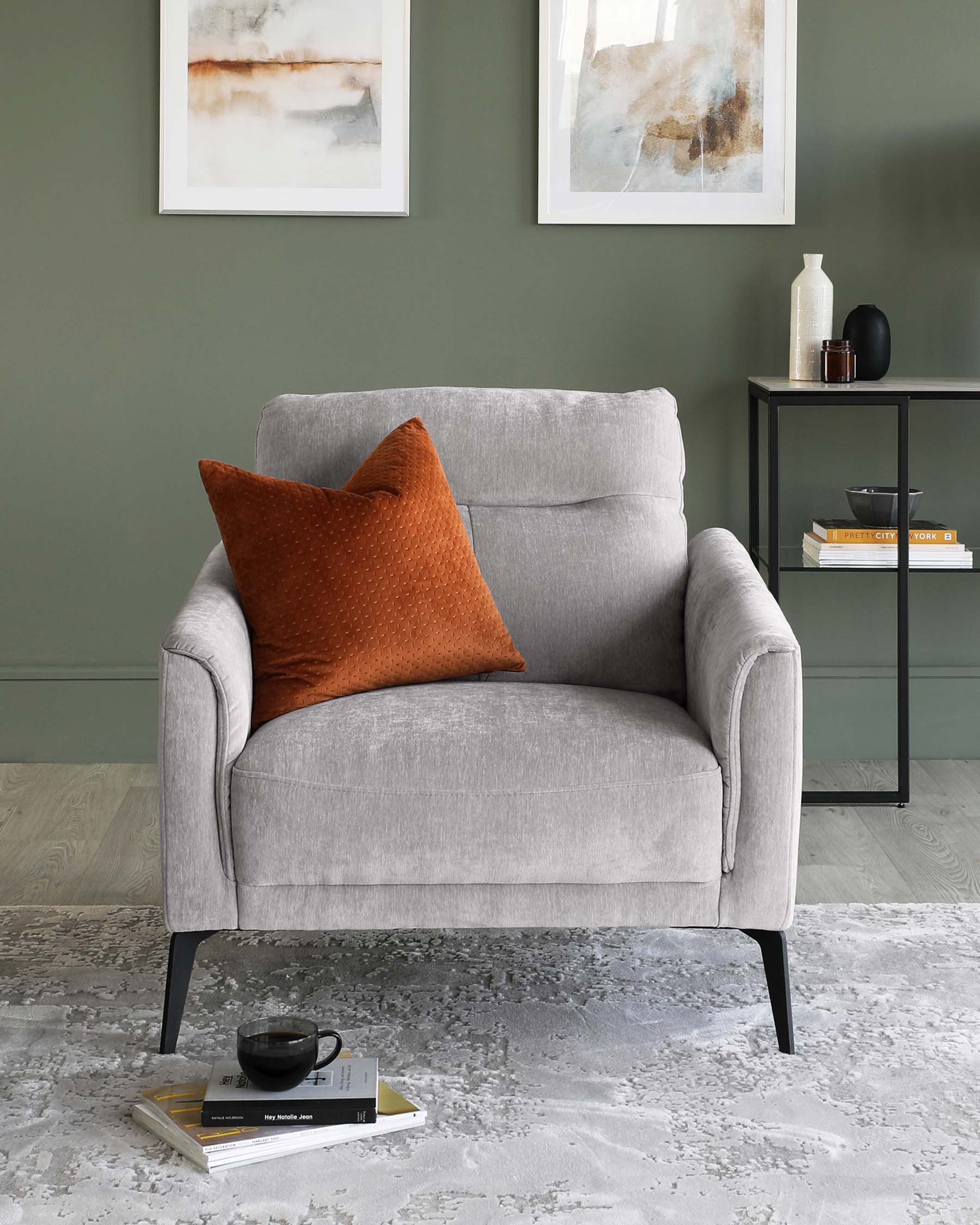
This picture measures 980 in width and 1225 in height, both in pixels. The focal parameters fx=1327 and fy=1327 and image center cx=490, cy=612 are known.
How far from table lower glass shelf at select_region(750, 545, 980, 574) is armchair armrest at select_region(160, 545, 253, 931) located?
159 cm

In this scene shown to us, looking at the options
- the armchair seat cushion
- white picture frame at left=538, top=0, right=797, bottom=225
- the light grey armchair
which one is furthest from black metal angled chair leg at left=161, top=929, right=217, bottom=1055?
white picture frame at left=538, top=0, right=797, bottom=225

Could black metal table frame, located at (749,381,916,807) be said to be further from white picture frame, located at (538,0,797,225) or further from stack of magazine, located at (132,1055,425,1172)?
stack of magazine, located at (132,1055,425,1172)

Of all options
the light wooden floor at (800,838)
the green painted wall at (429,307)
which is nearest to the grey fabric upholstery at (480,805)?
the light wooden floor at (800,838)

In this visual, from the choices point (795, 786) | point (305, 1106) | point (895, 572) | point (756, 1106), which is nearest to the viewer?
point (305, 1106)

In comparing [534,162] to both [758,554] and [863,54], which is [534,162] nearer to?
[863,54]

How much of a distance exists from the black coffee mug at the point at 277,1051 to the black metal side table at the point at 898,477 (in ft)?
5.51

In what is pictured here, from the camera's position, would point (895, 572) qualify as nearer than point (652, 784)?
No

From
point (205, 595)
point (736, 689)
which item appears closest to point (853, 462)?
point (736, 689)

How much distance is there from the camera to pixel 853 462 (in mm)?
3379

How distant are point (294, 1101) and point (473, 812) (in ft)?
1.46

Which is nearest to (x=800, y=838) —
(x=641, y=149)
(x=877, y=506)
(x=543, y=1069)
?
(x=877, y=506)

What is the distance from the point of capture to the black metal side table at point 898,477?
296cm

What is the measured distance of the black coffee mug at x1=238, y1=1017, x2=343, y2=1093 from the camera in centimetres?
165

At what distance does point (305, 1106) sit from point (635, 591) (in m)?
1.10
